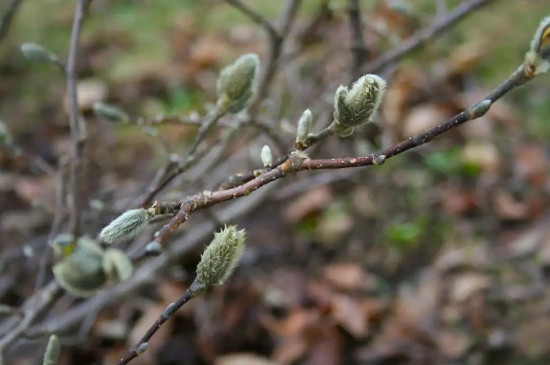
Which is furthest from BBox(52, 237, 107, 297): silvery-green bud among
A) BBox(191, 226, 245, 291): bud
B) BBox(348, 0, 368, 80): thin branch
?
BBox(348, 0, 368, 80): thin branch

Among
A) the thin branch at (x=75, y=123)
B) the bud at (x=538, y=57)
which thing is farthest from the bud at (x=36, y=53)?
the bud at (x=538, y=57)

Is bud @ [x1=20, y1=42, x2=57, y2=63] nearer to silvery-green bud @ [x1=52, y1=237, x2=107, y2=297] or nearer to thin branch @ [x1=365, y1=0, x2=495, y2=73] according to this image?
silvery-green bud @ [x1=52, y1=237, x2=107, y2=297]

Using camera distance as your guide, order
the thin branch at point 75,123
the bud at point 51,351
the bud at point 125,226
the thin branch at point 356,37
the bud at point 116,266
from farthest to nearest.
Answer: the thin branch at point 356,37, the thin branch at point 75,123, the bud at point 116,266, the bud at point 51,351, the bud at point 125,226

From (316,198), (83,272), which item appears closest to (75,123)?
(83,272)

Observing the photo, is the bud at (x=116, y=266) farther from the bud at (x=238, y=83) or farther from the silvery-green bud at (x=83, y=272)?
the bud at (x=238, y=83)

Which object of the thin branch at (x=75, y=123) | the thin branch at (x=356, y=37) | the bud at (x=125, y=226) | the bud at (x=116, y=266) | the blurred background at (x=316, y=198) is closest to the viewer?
the bud at (x=125, y=226)

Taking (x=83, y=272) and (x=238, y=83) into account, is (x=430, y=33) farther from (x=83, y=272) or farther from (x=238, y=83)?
(x=83, y=272)

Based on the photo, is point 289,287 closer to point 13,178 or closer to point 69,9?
point 13,178
